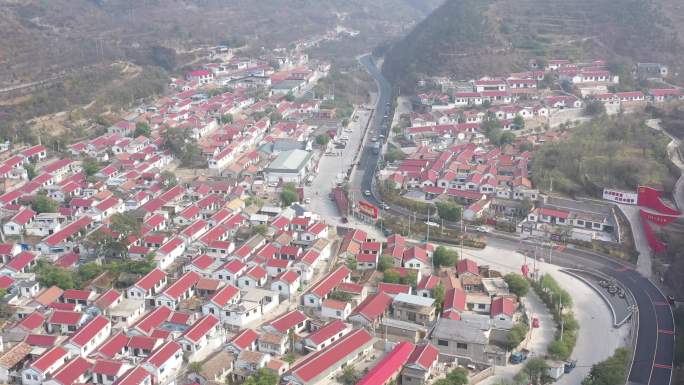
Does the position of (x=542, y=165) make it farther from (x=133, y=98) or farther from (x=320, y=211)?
(x=133, y=98)

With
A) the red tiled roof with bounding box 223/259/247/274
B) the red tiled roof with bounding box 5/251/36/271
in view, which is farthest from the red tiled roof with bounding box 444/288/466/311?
the red tiled roof with bounding box 5/251/36/271

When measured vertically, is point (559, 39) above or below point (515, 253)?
above

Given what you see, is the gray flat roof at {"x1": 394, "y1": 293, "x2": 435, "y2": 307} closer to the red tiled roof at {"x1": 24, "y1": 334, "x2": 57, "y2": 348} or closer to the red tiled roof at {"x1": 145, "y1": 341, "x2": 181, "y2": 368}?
the red tiled roof at {"x1": 145, "y1": 341, "x2": 181, "y2": 368}

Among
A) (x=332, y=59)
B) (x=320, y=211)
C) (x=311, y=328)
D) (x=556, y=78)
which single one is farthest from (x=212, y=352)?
(x=332, y=59)

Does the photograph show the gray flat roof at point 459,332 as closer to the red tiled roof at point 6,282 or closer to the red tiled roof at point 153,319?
the red tiled roof at point 153,319

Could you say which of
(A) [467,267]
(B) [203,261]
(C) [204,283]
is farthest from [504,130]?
(C) [204,283]
